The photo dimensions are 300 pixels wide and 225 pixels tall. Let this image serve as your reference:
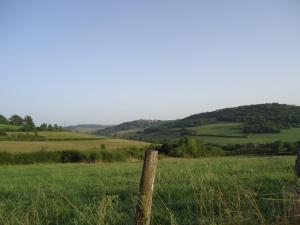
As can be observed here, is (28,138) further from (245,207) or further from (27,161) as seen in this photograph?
(245,207)

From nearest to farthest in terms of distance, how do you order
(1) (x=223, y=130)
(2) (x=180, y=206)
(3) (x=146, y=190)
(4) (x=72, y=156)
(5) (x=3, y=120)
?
(3) (x=146, y=190), (2) (x=180, y=206), (4) (x=72, y=156), (1) (x=223, y=130), (5) (x=3, y=120)

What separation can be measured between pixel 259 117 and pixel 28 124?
5455cm

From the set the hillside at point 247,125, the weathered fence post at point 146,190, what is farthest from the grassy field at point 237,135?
the weathered fence post at point 146,190

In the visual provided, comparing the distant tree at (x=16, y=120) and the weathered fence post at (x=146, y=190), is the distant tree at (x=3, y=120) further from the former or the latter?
the weathered fence post at (x=146, y=190)

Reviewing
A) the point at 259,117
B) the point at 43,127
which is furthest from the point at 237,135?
the point at 43,127

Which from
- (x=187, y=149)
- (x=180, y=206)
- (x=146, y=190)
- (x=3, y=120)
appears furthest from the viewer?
(x=3, y=120)

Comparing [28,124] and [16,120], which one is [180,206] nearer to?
[28,124]

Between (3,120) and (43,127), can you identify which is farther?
(3,120)

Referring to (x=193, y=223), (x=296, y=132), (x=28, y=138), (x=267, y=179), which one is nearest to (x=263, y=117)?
(x=296, y=132)

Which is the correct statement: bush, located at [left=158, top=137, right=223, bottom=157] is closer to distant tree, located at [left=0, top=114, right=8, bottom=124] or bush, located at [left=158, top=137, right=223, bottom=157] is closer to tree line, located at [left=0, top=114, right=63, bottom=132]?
tree line, located at [left=0, top=114, right=63, bottom=132]

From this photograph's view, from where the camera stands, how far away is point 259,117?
112188 millimetres

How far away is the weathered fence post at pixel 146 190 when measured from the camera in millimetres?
5199

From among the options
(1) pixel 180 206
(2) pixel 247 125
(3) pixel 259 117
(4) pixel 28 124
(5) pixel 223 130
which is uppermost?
(3) pixel 259 117

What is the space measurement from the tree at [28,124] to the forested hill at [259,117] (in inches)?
1799
